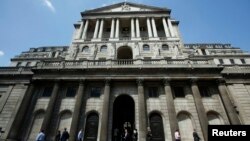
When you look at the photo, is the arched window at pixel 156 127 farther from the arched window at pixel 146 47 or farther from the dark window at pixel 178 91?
the arched window at pixel 146 47

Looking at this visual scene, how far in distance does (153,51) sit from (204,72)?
8.62m

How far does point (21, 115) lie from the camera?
19.6 metres

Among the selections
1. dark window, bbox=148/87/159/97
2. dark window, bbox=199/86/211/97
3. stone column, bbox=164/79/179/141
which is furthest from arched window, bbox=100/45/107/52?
dark window, bbox=199/86/211/97

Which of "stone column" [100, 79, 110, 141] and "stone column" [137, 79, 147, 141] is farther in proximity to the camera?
"stone column" [100, 79, 110, 141]

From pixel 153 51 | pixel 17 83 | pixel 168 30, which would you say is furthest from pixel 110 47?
pixel 17 83

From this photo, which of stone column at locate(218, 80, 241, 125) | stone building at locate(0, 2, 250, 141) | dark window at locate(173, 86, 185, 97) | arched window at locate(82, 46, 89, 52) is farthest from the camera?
arched window at locate(82, 46, 89, 52)

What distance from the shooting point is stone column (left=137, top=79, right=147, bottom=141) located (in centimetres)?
1769

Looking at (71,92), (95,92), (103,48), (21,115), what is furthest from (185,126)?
(21,115)

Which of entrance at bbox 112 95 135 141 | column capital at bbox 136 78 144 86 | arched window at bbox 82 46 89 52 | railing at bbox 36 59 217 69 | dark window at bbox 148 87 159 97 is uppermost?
arched window at bbox 82 46 89 52

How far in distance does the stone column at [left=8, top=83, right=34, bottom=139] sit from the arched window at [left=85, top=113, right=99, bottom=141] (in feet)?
24.4

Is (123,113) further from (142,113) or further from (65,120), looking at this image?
(65,120)

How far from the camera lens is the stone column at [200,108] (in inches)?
704

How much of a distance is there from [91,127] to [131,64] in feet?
30.9

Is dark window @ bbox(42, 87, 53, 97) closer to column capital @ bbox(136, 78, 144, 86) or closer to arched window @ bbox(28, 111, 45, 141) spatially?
arched window @ bbox(28, 111, 45, 141)
